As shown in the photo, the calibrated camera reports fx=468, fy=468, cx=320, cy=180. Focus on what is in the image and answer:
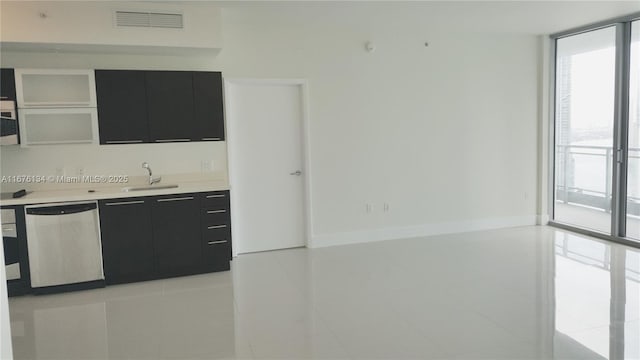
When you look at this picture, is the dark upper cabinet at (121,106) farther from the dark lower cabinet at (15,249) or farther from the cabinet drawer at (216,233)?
the cabinet drawer at (216,233)

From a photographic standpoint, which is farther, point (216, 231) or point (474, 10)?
point (474, 10)

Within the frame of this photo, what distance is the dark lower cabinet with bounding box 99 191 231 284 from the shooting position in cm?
460

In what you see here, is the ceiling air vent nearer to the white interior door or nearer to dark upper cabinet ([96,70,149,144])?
dark upper cabinet ([96,70,149,144])

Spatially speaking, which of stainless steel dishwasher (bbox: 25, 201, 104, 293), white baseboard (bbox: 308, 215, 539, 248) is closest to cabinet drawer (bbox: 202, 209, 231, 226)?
stainless steel dishwasher (bbox: 25, 201, 104, 293)

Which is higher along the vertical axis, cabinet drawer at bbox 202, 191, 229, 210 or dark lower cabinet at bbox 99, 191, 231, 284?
cabinet drawer at bbox 202, 191, 229, 210

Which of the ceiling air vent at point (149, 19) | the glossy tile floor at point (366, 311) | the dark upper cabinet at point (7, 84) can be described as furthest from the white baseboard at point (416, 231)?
the dark upper cabinet at point (7, 84)

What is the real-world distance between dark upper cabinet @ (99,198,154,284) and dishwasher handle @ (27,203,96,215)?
13 centimetres

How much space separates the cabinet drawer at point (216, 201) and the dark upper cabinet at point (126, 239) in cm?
55

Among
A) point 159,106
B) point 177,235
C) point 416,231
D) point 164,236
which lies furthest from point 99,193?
point 416,231

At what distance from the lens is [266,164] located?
5.75 meters

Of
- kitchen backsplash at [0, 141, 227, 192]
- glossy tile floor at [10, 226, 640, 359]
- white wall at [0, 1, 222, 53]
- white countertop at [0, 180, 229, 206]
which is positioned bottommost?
glossy tile floor at [10, 226, 640, 359]

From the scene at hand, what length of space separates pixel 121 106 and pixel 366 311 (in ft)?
10.7

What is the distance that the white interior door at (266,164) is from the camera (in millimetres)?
5613

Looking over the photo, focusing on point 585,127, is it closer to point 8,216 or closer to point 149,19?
point 149,19
